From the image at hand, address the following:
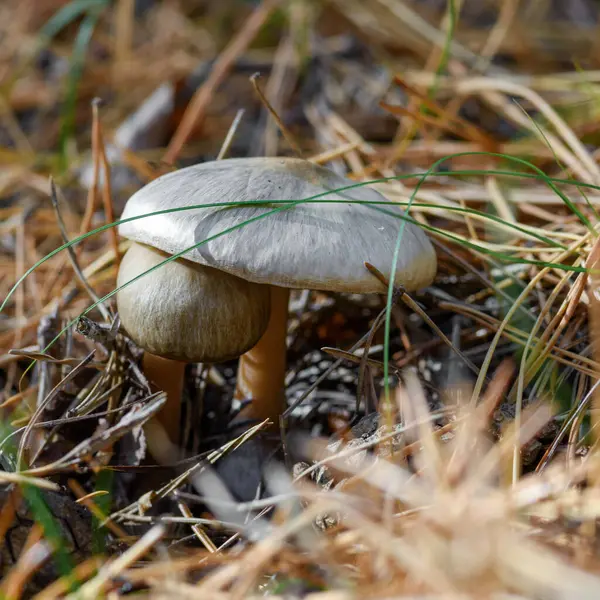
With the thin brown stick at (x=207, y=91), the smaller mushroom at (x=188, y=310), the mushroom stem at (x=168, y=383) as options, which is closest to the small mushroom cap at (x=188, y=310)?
the smaller mushroom at (x=188, y=310)

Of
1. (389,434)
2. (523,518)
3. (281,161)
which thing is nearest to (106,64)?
(281,161)

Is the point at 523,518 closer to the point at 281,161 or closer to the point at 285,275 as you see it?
the point at 285,275

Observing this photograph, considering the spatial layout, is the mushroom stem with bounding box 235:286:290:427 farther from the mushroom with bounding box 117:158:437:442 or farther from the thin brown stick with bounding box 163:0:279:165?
the thin brown stick with bounding box 163:0:279:165

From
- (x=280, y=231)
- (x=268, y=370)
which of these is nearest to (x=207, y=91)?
(x=268, y=370)

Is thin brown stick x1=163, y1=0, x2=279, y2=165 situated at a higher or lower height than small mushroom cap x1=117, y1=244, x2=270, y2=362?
higher

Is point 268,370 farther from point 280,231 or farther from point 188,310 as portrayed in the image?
point 280,231

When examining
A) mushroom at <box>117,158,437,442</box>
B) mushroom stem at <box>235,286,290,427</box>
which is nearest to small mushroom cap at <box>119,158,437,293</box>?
mushroom at <box>117,158,437,442</box>

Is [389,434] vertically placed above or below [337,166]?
below

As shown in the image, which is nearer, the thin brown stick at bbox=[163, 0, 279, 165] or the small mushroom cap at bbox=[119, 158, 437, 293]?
the small mushroom cap at bbox=[119, 158, 437, 293]
